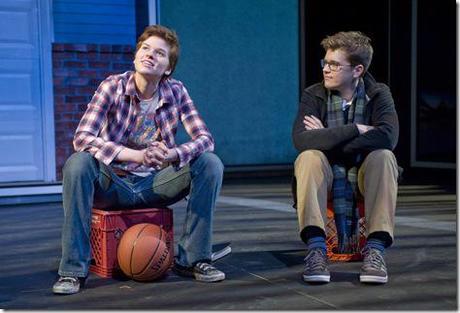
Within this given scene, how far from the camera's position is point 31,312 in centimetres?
292

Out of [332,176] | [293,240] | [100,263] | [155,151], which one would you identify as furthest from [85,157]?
[293,240]

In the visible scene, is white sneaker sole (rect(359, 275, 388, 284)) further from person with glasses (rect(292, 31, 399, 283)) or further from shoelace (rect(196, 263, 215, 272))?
shoelace (rect(196, 263, 215, 272))

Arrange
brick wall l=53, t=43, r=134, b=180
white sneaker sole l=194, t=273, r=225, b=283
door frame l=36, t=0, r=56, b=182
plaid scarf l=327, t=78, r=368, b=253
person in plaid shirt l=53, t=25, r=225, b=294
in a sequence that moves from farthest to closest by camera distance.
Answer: brick wall l=53, t=43, r=134, b=180
door frame l=36, t=0, r=56, b=182
plaid scarf l=327, t=78, r=368, b=253
white sneaker sole l=194, t=273, r=225, b=283
person in plaid shirt l=53, t=25, r=225, b=294

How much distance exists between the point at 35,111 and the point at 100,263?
3.37m

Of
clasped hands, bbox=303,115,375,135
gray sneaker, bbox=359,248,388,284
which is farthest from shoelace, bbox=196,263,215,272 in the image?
clasped hands, bbox=303,115,375,135

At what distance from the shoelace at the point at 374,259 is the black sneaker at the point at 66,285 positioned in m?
1.30

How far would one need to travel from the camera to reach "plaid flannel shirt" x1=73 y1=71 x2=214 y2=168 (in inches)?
135

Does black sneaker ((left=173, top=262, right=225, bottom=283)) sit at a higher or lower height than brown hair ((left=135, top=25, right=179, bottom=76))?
lower

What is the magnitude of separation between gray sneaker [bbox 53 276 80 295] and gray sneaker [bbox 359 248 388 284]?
1.25 metres

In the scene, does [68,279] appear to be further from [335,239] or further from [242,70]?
[242,70]

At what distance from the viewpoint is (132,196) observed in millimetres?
3529

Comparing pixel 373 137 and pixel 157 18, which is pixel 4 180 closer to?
pixel 157 18

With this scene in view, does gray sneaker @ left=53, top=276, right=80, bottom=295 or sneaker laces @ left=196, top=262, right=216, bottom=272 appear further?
sneaker laces @ left=196, top=262, right=216, bottom=272

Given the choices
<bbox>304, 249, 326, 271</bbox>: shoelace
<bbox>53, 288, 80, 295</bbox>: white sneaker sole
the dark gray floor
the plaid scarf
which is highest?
the plaid scarf
